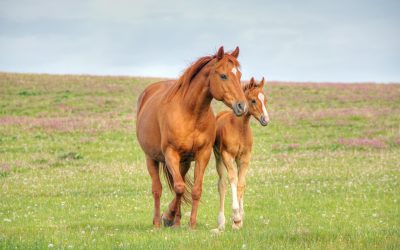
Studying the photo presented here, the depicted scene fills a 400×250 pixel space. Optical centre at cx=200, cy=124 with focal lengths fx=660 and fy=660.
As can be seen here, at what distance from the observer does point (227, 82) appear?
444 inches

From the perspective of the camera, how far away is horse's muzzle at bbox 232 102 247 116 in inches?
429

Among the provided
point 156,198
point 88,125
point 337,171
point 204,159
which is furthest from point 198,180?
point 88,125

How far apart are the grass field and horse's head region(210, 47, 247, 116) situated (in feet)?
7.18

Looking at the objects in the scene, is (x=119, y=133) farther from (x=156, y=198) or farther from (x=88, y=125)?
(x=156, y=198)

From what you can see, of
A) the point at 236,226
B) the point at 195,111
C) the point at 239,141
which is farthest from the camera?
the point at 239,141

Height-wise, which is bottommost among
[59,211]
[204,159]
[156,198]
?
[59,211]

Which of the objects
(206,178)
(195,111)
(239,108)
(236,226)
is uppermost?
(239,108)

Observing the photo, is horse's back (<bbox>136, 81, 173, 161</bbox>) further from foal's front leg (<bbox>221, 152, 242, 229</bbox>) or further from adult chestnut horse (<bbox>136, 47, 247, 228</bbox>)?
foal's front leg (<bbox>221, 152, 242, 229</bbox>)

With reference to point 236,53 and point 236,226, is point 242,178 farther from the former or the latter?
point 236,53

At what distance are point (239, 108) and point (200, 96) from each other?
1.16 meters

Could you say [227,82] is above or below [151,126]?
above

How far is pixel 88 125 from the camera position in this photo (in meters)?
36.4

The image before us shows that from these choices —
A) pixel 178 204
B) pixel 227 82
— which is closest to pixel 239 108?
pixel 227 82

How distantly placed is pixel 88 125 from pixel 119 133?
3.05 meters
